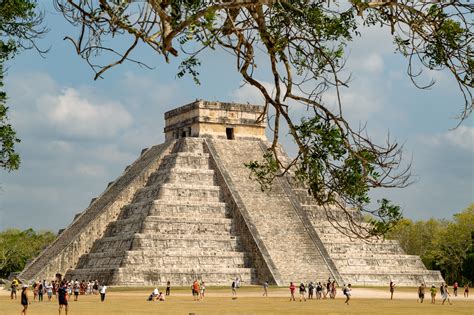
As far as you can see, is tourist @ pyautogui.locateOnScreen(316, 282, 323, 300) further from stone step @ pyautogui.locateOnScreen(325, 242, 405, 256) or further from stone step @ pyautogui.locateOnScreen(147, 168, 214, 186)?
stone step @ pyautogui.locateOnScreen(147, 168, 214, 186)

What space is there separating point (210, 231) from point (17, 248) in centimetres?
3190

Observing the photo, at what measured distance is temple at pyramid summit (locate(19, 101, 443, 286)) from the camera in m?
33.5

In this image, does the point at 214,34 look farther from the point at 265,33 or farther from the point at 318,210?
the point at 318,210

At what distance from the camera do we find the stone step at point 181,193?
36438mm

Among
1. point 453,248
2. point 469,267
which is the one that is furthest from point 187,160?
point 453,248

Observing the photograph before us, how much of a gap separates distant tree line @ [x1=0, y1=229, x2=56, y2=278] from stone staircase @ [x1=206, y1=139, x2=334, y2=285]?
20.5 m

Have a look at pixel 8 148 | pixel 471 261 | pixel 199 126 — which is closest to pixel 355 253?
pixel 199 126

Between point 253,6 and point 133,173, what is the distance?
114ft

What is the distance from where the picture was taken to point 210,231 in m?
35.5

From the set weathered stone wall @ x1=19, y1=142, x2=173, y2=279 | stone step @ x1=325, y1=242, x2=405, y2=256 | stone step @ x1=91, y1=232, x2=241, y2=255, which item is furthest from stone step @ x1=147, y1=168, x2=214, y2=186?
stone step @ x1=325, y1=242, x2=405, y2=256

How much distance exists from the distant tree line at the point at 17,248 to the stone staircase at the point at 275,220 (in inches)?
807

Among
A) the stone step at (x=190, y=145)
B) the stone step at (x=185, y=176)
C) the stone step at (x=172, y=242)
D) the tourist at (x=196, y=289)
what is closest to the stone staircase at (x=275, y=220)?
the stone step at (x=190, y=145)

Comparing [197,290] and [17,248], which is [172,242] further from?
[17,248]

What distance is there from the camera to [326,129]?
31.9ft
